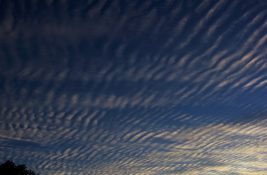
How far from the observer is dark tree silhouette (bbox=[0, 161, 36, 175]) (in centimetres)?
7706

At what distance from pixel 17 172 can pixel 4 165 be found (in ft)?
11.4

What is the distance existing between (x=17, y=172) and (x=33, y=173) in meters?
5.79

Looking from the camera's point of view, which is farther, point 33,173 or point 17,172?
point 33,173

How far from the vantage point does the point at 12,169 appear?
256 ft

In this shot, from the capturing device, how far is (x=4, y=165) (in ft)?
258

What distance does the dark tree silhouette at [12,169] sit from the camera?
77.1 meters

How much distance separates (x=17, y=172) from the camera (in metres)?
77.8

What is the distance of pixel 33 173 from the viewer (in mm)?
83062
